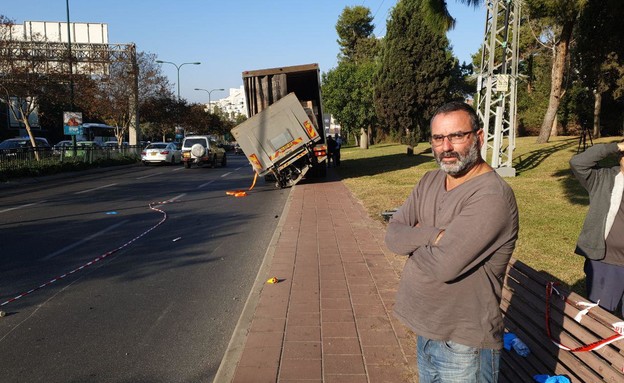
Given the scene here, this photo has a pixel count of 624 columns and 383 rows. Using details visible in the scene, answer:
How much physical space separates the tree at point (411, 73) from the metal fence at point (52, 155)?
59.8 ft

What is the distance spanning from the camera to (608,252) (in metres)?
3.30

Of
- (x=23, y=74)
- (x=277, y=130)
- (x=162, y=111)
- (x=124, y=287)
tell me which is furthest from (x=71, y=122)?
(x=124, y=287)

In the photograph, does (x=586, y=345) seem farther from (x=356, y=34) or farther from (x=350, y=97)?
(x=356, y=34)

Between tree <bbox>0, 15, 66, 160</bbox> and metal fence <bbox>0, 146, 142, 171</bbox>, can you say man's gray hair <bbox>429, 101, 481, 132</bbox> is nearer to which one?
metal fence <bbox>0, 146, 142, 171</bbox>

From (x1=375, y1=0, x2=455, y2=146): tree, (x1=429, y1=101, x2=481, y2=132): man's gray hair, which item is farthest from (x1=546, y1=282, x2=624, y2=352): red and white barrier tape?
(x1=375, y1=0, x2=455, y2=146): tree

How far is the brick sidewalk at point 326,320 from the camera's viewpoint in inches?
143

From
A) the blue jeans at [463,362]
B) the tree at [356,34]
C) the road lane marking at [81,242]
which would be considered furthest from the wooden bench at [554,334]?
the tree at [356,34]

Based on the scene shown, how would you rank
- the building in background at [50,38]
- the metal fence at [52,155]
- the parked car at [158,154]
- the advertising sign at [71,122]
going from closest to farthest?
the metal fence at [52,155], the building in background at [50,38], the advertising sign at [71,122], the parked car at [158,154]

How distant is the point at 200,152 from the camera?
27375 mm

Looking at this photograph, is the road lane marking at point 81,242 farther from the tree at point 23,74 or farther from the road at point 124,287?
the tree at point 23,74

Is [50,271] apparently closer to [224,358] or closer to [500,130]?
[224,358]

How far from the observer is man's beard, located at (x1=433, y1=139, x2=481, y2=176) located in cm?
202

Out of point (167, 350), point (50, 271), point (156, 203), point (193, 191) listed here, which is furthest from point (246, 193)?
point (167, 350)

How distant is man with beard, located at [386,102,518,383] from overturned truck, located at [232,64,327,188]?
13.4 metres
